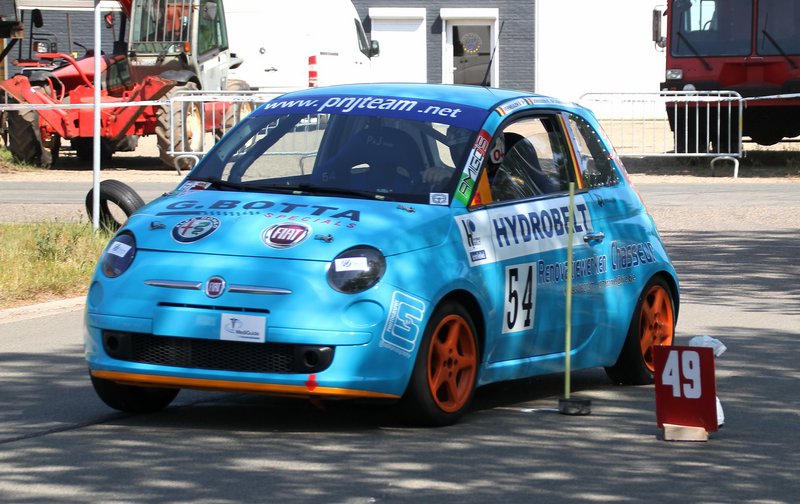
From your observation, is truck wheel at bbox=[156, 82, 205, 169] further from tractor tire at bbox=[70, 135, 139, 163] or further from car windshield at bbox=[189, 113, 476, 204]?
car windshield at bbox=[189, 113, 476, 204]

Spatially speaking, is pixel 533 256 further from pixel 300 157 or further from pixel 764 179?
pixel 764 179

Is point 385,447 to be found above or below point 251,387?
below

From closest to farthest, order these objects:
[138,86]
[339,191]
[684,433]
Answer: [684,433] < [339,191] < [138,86]

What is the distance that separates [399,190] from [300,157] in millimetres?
926

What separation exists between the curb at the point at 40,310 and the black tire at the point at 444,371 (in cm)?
451

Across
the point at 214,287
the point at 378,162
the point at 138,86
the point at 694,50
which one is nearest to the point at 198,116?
the point at 138,86

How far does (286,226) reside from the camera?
285 inches

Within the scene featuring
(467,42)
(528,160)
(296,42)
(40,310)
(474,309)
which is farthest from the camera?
(467,42)

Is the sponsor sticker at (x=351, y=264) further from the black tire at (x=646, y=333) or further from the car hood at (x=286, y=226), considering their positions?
the black tire at (x=646, y=333)

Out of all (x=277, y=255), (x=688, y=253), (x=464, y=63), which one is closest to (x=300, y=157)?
(x=277, y=255)

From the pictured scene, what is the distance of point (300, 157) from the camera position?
28.0 feet

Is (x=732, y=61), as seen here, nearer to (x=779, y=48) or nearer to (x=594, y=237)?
(x=779, y=48)

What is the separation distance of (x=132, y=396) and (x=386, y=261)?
1.49 metres

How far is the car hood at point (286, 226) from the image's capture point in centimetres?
714
